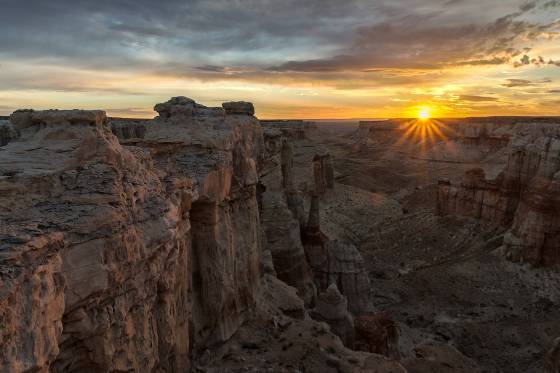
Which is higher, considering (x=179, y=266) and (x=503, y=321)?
(x=179, y=266)

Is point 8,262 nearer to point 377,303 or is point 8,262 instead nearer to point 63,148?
point 63,148

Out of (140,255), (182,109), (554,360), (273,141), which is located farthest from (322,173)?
(140,255)

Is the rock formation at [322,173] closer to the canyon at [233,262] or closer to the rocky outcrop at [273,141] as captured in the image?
the canyon at [233,262]

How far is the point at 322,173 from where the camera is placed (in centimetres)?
5938

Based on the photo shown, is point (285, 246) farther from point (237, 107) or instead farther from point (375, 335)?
point (237, 107)

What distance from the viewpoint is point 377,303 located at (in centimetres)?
2986

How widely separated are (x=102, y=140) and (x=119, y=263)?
290 centimetres

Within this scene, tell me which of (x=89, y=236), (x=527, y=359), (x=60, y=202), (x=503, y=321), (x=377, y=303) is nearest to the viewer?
(x=89, y=236)

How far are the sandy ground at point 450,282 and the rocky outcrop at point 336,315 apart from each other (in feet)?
→ 16.0

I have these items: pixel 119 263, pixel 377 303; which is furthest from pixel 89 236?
pixel 377 303

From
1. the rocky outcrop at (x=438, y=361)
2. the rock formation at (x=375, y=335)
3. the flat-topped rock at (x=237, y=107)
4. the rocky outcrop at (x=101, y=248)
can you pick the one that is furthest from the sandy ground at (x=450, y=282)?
the rocky outcrop at (x=101, y=248)

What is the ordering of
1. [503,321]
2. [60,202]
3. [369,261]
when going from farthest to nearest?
[369,261], [503,321], [60,202]

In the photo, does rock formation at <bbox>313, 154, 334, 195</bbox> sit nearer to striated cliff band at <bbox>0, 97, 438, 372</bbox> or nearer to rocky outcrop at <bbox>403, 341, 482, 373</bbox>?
rocky outcrop at <bbox>403, 341, 482, 373</bbox>

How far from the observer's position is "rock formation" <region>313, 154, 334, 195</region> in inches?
2266
